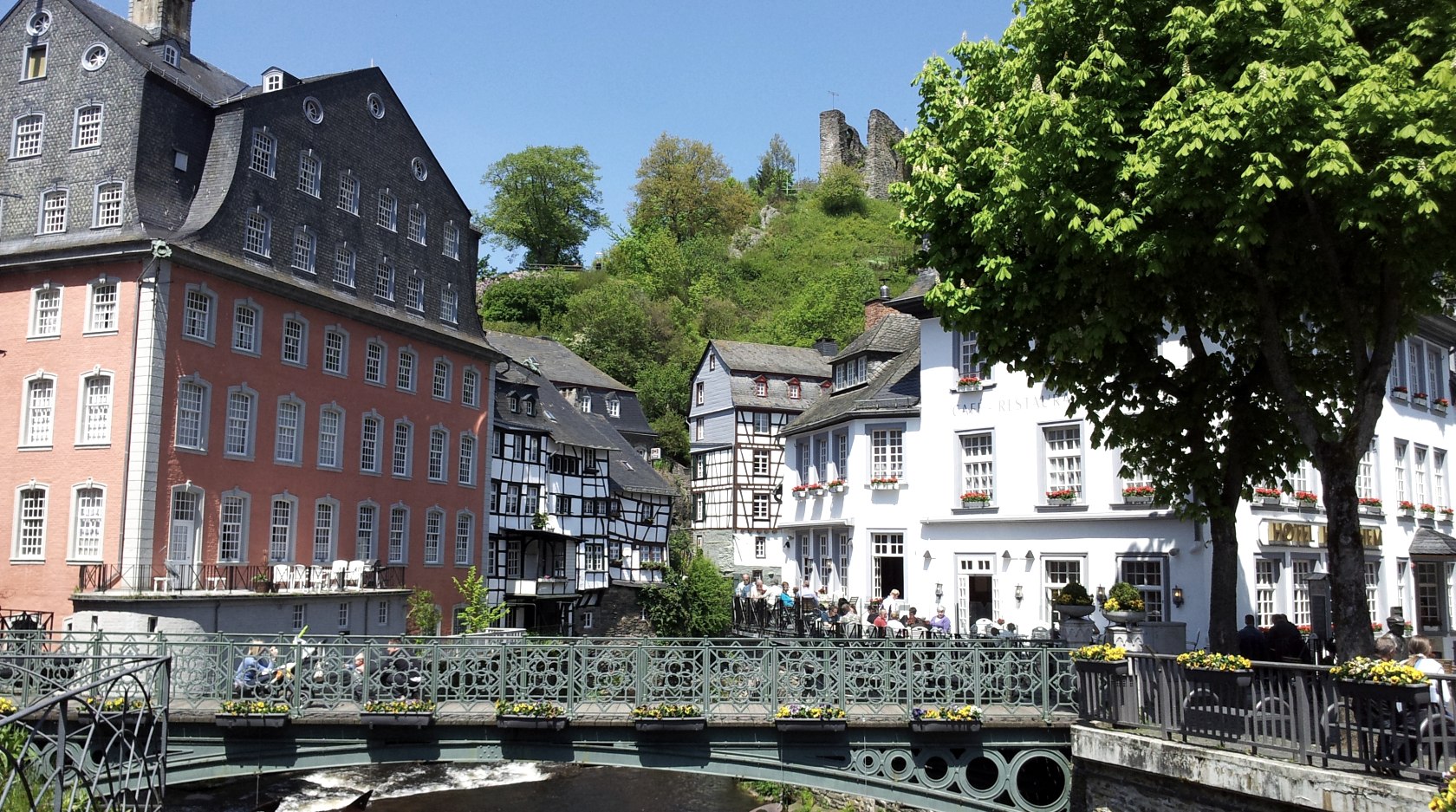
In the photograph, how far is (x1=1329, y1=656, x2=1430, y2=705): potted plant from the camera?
10.9 metres

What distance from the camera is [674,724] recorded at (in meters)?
15.6

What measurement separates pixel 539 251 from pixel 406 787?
72410mm

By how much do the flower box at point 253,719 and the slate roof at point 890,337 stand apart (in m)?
23.4

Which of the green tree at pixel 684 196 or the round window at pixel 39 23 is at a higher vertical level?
the green tree at pixel 684 196

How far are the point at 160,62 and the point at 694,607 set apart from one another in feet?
84.5

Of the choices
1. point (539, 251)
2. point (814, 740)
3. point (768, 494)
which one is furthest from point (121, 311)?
point (539, 251)

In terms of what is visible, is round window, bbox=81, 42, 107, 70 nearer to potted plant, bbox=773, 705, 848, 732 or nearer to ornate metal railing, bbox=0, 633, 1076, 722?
ornate metal railing, bbox=0, 633, 1076, 722

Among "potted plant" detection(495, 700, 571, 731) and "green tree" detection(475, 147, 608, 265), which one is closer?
"potted plant" detection(495, 700, 571, 731)

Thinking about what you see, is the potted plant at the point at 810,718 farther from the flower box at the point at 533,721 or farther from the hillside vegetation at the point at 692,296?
the hillside vegetation at the point at 692,296

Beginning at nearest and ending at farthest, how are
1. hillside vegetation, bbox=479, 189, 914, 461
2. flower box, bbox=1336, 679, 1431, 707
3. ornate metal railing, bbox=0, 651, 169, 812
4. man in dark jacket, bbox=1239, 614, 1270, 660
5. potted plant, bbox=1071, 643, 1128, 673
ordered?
ornate metal railing, bbox=0, 651, 169, 812 < flower box, bbox=1336, 679, 1431, 707 < potted plant, bbox=1071, 643, 1128, 673 < man in dark jacket, bbox=1239, 614, 1270, 660 < hillside vegetation, bbox=479, 189, 914, 461

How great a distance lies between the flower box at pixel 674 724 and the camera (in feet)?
51.0

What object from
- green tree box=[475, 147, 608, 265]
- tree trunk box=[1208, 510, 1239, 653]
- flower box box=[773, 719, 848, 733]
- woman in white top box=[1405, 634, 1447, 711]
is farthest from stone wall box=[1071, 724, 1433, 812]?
green tree box=[475, 147, 608, 265]

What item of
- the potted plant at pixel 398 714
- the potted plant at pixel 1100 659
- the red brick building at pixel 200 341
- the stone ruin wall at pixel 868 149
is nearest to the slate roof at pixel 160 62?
the red brick building at pixel 200 341

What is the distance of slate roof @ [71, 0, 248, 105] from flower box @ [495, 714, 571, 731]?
2306 cm
